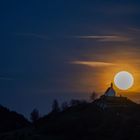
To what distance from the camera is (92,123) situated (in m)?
145

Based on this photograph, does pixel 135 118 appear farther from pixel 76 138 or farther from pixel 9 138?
pixel 9 138

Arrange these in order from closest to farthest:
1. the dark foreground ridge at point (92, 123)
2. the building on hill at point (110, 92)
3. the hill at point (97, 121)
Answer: the hill at point (97, 121)
the dark foreground ridge at point (92, 123)
the building on hill at point (110, 92)

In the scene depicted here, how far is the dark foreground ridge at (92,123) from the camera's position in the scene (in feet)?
436

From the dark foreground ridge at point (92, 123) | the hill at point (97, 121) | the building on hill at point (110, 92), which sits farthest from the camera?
the building on hill at point (110, 92)

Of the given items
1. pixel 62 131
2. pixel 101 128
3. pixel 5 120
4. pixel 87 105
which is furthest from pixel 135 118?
pixel 5 120

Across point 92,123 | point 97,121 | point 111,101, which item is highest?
point 111,101

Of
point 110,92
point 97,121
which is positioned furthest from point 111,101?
point 97,121

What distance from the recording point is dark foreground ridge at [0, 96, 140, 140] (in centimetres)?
13288

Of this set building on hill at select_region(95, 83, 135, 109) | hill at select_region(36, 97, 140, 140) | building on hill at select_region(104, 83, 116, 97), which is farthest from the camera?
building on hill at select_region(104, 83, 116, 97)

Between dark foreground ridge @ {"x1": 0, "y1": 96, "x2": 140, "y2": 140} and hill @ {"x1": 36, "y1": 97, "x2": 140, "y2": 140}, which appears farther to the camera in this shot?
dark foreground ridge @ {"x1": 0, "y1": 96, "x2": 140, "y2": 140}

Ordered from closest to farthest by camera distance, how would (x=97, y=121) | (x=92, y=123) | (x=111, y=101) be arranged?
(x=97, y=121) → (x=92, y=123) → (x=111, y=101)

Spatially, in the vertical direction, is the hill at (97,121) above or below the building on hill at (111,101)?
below

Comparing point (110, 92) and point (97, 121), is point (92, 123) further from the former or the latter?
point (110, 92)

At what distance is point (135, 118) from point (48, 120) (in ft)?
98.5
